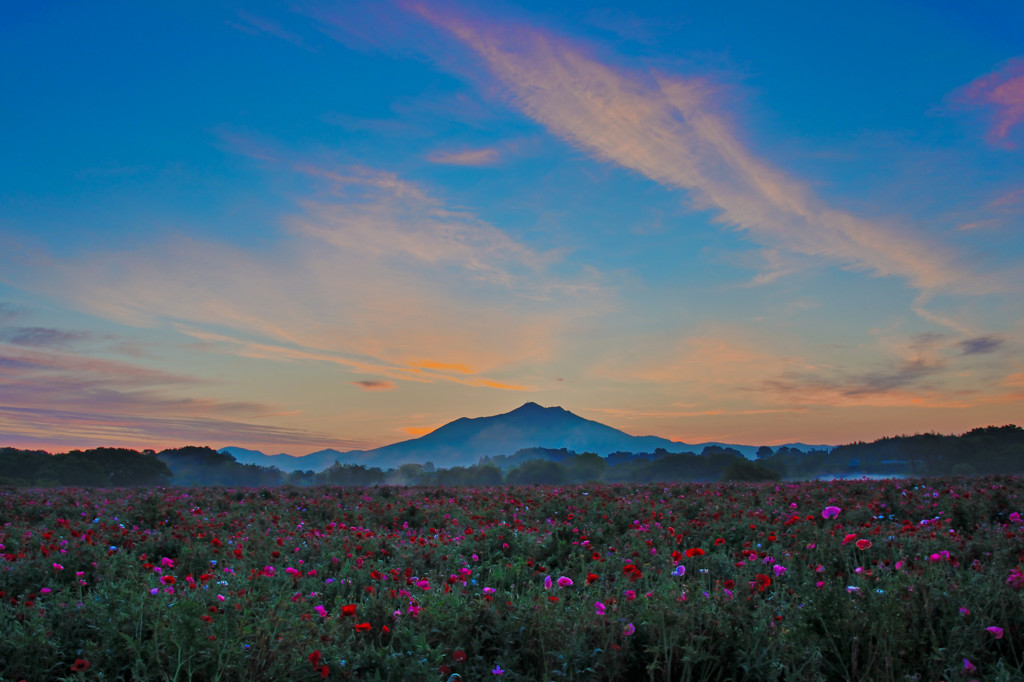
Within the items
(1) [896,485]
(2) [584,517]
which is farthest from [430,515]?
(1) [896,485]

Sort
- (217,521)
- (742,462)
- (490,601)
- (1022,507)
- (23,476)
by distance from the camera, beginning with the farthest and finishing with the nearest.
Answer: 1. (23,476)
2. (742,462)
3. (217,521)
4. (1022,507)
5. (490,601)

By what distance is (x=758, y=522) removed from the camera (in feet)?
28.1

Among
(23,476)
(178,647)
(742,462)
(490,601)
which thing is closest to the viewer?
(178,647)

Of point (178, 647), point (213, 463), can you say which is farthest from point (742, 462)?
point (213, 463)

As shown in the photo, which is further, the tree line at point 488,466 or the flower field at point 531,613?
the tree line at point 488,466

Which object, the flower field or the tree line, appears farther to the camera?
the tree line

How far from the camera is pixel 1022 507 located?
955cm

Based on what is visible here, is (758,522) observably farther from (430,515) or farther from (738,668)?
(430,515)

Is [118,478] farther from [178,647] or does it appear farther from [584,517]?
[178,647]

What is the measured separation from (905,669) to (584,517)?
259 inches

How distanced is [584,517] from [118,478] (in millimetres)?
44491

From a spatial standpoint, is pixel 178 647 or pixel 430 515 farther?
pixel 430 515

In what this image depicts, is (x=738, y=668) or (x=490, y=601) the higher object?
(x=490, y=601)

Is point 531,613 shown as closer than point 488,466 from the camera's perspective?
Yes
